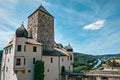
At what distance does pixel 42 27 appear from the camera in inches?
1858

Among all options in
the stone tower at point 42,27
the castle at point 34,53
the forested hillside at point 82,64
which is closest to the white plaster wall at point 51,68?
the castle at point 34,53

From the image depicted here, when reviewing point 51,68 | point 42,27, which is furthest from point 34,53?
point 42,27

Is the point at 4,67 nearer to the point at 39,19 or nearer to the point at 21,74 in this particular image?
the point at 21,74

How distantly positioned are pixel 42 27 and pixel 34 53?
32.6 ft

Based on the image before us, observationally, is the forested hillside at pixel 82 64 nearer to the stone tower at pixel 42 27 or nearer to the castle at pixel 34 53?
the castle at pixel 34 53

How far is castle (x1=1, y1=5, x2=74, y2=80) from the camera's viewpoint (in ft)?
123

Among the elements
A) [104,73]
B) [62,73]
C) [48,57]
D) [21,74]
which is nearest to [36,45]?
[48,57]

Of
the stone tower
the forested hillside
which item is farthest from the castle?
the forested hillside

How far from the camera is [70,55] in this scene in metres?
50.7

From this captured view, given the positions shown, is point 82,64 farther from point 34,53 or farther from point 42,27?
point 34,53

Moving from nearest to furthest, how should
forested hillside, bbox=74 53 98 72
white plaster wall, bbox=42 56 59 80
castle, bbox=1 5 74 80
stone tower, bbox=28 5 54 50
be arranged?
castle, bbox=1 5 74 80, white plaster wall, bbox=42 56 59 80, stone tower, bbox=28 5 54 50, forested hillside, bbox=74 53 98 72

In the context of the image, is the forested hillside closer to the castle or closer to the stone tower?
the castle

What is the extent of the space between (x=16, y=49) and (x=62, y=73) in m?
15.3

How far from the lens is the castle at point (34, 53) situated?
3762cm
